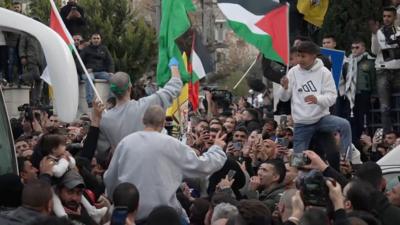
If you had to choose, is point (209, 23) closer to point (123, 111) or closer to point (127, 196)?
point (123, 111)

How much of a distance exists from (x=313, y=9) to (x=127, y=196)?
30.9 feet

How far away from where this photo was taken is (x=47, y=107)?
20.7 meters

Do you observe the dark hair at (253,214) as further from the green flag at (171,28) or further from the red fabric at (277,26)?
the green flag at (171,28)

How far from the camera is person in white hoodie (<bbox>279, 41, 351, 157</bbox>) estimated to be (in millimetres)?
13633

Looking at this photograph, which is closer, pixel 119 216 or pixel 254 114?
pixel 119 216

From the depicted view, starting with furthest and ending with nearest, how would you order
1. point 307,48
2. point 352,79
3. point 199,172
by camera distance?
point 352,79 < point 307,48 < point 199,172

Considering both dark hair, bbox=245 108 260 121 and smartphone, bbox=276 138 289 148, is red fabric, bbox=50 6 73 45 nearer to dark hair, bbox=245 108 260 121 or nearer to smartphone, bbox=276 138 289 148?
smartphone, bbox=276 138 289 148

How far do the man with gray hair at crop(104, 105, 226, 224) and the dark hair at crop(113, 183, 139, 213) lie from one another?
2.62 ft

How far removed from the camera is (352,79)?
18.9 meters

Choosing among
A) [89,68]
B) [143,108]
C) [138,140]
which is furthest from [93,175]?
[89,68]

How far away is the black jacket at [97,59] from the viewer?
2333 centimetres

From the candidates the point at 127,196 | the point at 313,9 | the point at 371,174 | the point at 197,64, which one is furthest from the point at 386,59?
the point at 127,196

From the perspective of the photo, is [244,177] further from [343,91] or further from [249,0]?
[343,91]

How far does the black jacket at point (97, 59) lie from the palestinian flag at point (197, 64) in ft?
14.7
